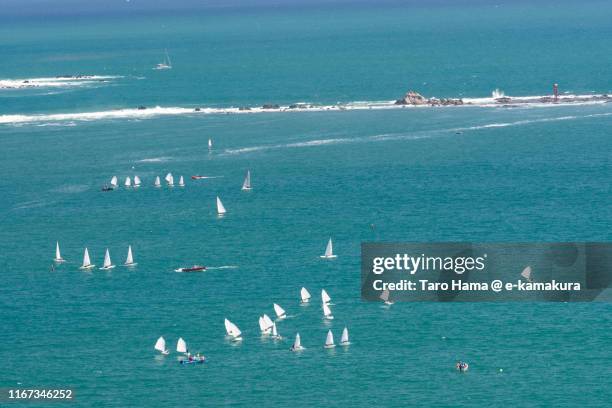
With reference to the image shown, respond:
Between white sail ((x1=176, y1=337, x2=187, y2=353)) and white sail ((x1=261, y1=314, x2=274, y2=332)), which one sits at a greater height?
white sail ((x1=261, y1=314, x2=274, y2=332))

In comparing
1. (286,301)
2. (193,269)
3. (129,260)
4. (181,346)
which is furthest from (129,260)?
(181,346)

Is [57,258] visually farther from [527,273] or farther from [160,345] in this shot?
[527,273]

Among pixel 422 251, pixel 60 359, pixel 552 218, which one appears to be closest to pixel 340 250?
pixel 552 218

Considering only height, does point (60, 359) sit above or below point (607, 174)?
below

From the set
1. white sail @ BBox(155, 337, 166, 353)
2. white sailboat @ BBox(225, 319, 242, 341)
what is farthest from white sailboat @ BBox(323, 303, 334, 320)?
white sail @ BBox(155, 337, 166, 353)

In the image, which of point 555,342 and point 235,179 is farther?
point 235,179

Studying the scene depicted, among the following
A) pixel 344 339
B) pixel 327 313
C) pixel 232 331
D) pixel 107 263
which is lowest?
pixel 344 339

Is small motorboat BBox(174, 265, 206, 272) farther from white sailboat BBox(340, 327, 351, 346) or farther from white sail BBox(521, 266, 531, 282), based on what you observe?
white sail BBox(521, 266, 531, 282)

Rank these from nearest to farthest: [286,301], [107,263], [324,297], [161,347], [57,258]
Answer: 1. [161,347]
2. [324,297]
3. [286,301]
4. [107,263]
5. [57,258]

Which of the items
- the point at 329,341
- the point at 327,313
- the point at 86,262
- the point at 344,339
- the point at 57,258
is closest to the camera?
the point at 329,341

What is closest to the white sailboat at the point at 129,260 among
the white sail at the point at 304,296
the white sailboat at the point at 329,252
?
the white sailboat at the point at 329,252

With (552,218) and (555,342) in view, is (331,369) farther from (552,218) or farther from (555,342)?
(552,218)
